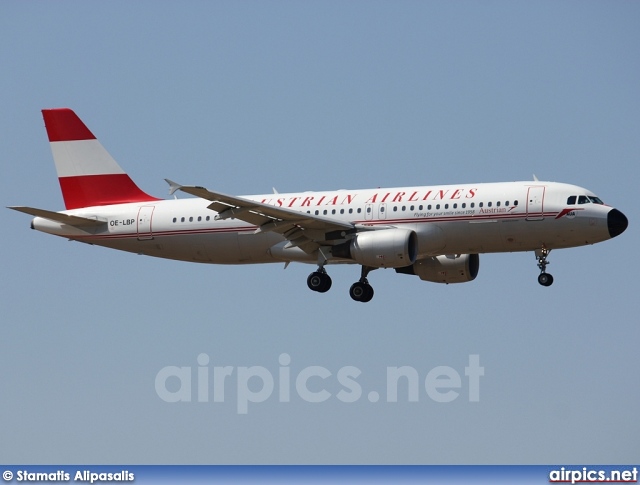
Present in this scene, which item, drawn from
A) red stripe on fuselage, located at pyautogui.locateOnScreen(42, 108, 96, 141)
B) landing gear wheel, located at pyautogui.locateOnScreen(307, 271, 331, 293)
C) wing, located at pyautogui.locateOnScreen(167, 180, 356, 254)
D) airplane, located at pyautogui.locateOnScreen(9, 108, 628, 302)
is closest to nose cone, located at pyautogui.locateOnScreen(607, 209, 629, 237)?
airplane, located at pyautogui.locateOnScreen(9, 108, 628, 302)

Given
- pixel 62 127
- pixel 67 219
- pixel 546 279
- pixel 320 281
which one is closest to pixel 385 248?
pixel 320 281

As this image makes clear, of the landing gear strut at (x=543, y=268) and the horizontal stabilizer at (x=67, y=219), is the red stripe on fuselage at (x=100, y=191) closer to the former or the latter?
the horizontal stabilizer at (x=67, y=219)

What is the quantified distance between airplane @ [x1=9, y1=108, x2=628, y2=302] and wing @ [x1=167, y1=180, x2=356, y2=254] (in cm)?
5

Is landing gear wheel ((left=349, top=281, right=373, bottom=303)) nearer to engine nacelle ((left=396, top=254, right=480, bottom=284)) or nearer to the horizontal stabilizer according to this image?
engine nacelle ((left=396, top=254, right=480, bottom=284))

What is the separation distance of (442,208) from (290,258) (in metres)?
6.91

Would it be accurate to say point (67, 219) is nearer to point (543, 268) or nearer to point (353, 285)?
point (353, 285)

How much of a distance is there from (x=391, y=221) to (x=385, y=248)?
6.06ft

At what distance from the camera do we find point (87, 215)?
66875 millimetres

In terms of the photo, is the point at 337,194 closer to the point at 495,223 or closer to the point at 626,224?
the point at 495,223

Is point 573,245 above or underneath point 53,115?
underneath

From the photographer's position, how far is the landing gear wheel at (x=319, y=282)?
6347 cm

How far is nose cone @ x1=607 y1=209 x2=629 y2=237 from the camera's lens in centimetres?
6028

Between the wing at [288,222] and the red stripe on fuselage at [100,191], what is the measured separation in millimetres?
6417

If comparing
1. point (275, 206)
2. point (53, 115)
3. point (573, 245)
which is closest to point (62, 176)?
point (53, 115)
